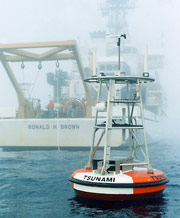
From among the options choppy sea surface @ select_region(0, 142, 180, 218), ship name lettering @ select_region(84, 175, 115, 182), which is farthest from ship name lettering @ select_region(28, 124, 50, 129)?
ship name lettering @ select_region(84, 175, 115, 182)

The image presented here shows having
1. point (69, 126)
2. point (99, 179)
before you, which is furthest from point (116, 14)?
point (99, 179)

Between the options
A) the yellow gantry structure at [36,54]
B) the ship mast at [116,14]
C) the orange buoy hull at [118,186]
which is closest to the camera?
the orange buoy hull at [118,186]

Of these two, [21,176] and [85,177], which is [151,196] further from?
[21,176]

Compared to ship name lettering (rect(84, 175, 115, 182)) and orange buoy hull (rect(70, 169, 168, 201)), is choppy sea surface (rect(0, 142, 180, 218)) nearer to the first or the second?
orange buoy hull (rect(70, 169, 168, 201))

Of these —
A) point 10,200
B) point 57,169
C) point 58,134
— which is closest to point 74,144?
point 58,134

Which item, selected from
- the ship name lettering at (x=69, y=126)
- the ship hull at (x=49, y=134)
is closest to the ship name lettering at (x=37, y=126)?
the ship hull at (x=49, y=134)

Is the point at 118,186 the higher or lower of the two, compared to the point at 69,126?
lower

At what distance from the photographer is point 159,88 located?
5416cm

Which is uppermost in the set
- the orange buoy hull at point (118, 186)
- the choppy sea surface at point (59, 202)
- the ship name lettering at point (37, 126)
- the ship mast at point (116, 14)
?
the ship mast at point (116, 14)

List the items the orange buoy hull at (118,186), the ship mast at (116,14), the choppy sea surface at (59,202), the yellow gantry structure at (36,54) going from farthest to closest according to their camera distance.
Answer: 1. the ship mast at (116,14)
2. the yellow gantry structure at (36,54)
3. the orange buoy hull at (118,186)
4. the choppy sea surface at (59,202)

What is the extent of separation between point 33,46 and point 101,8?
38.2 meters

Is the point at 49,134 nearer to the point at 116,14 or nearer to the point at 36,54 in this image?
the point at 36,54

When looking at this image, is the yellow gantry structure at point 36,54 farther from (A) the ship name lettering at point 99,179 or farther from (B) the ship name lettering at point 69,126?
(A) the ship name lettering at point 99,179

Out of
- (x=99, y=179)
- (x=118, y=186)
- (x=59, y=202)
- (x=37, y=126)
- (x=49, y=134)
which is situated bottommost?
(x=59, y=202)
